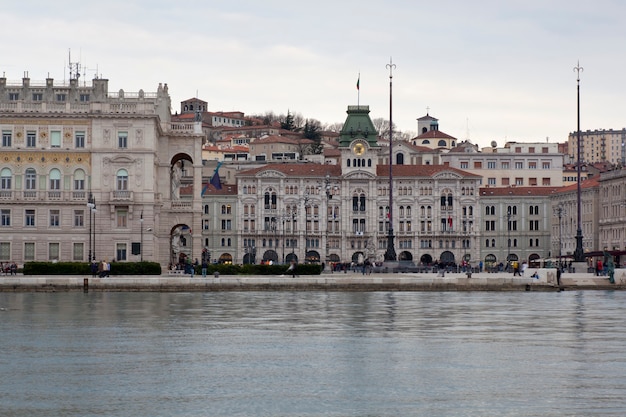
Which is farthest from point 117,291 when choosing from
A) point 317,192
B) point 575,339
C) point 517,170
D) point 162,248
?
point 517,170

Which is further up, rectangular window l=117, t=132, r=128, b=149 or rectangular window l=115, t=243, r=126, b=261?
rectangular window l=117, t=132, r=128, b=149

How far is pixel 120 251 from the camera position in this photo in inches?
3501

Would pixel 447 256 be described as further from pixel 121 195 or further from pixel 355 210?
pixel 121 195

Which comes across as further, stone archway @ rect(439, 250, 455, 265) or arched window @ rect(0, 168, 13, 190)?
stone archway @ rect(439, 250, 455, 265)

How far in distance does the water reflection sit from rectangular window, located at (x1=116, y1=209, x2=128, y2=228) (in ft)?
119

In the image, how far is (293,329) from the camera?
41.2 meters

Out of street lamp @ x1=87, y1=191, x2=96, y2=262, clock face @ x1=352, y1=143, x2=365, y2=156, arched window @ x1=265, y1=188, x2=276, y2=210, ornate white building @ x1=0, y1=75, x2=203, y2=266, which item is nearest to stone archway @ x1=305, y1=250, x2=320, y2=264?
arched window @ x1=265, y1=188, x2=276, y2=210

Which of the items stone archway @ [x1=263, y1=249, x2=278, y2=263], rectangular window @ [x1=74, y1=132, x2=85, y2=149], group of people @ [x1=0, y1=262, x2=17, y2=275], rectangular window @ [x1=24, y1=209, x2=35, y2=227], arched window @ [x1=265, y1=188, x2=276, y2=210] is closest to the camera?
group of people @ [x1=0, y1=262, x2=17, y2=275]

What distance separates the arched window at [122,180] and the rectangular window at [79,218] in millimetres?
2908

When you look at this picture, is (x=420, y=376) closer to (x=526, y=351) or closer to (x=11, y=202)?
(x=526, y=351)

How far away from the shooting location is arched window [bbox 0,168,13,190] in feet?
294

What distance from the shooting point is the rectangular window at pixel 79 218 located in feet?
293

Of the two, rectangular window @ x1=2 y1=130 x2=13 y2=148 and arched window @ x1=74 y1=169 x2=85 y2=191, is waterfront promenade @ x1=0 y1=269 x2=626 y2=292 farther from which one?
rectangular window @ x1=2 y1=130 x2=13 y2=148

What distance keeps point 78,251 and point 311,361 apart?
59227 millimetres
